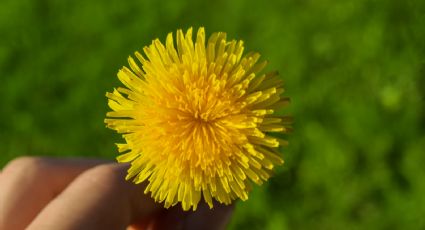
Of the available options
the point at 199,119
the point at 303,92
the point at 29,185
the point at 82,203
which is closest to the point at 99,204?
the point at 82,203

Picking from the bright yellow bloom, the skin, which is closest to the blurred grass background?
the skin

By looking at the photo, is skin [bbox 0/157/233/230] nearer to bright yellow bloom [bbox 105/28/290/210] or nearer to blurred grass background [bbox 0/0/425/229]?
bright yellow bloom [bbox 105/28/290/210]

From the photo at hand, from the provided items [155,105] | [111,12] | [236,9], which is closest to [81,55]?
[111,12]

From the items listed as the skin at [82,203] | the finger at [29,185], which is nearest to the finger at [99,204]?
the skin at [82,203]

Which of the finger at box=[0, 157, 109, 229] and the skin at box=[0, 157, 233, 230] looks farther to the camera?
the finger at box=[0, 157, 109, 229]

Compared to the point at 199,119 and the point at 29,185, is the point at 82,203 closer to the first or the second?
the point at 29,185

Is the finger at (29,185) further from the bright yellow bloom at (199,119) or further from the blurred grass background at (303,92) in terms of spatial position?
the blurred grass background at (303,92)
